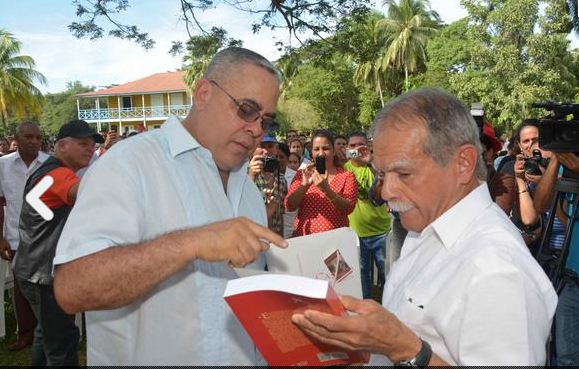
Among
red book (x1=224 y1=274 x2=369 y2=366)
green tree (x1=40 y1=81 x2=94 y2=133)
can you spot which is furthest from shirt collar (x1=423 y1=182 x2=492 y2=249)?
green tree (x1=40 y1=81 x2=94 y2=133)

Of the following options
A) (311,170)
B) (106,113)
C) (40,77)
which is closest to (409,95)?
(311,170)

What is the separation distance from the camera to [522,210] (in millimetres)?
4402

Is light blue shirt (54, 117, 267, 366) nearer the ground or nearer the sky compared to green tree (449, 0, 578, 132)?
nearer the ground

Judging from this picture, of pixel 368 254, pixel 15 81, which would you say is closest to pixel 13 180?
pixel 368 254

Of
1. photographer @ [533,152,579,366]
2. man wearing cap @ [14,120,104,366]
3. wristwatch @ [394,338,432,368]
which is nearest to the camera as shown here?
wristwatch @ [394,338,432,368]

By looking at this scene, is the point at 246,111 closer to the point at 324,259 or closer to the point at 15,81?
the point at 324,259

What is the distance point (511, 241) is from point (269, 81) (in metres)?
1.20

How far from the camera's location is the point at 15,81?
4131 cm

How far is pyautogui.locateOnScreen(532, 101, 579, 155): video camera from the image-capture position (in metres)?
3.34

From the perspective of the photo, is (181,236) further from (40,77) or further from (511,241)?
(40,77)

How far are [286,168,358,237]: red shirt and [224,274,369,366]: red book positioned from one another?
382 cm

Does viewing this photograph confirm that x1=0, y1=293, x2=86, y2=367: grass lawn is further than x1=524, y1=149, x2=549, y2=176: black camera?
Yes

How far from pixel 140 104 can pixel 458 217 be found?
5734 cm

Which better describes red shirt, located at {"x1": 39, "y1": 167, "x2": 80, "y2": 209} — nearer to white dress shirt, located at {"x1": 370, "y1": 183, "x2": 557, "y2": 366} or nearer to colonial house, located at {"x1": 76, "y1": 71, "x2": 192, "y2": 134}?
white dress shirt, located at {"x1": 370, "y1": 183, "x2": 557, "y2": 366}
